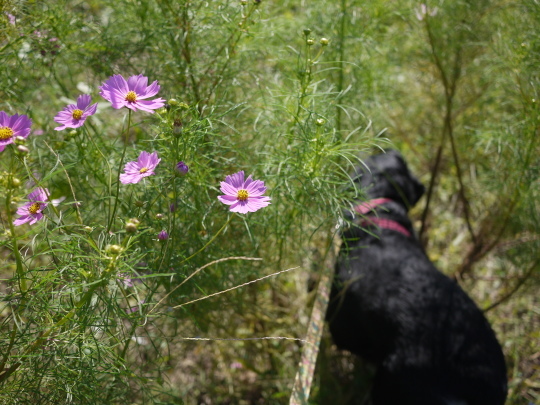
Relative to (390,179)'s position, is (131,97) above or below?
above

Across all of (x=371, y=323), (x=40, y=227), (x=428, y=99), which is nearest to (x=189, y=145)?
(x=40, y=227)

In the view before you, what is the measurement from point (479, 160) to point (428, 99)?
47 cm

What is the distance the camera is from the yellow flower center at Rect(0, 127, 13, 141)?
3.00 feet

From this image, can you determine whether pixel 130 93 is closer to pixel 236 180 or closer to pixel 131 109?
pixel 131 109

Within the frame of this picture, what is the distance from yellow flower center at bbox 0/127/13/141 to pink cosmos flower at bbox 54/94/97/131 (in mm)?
82

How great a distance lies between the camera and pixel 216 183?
1.27 meters

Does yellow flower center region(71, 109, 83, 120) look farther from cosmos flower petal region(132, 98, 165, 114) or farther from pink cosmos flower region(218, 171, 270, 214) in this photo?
pink cosmos flower region(218, 171, 270, 214)

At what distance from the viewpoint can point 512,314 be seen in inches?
78.4

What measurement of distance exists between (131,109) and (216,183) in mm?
392

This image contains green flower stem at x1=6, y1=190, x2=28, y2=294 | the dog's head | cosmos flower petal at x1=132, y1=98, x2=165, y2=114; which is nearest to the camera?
green flower stem at x1=6, y1=190, x2=28, y2=294

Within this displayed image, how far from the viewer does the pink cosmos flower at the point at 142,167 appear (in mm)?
933

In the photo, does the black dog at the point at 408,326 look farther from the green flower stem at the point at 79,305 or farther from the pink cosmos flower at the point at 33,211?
the pink cosmos flower at the point at 33,211

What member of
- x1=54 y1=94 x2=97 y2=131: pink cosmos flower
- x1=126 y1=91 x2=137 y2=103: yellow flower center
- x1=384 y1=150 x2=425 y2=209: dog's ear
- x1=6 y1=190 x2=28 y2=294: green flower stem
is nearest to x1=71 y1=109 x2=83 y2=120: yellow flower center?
x1=54 y1=94 x2=97 y2=131: pink cosmos flower

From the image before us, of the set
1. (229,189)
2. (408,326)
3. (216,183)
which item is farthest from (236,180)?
(408,326)
